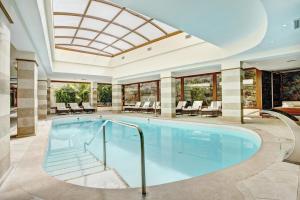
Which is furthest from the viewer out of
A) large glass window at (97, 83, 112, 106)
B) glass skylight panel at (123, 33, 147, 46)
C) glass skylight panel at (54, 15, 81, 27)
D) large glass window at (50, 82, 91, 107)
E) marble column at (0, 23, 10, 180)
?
large glass window at (97, 83, 112, 106)

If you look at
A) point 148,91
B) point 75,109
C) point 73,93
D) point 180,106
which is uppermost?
point 148,91

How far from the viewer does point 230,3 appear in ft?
15.4

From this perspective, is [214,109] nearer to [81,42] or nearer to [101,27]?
[101,27]

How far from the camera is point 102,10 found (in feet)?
25.2

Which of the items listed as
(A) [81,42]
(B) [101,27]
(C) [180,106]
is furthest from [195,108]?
(A) [81,42]

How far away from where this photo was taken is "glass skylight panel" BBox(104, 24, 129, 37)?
923 centimetres

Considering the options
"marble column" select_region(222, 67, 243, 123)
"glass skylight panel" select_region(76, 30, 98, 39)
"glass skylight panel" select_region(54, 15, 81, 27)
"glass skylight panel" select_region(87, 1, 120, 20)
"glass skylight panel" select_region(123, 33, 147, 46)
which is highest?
"glass skylight panel" select_region(87, 1, 120, 20)

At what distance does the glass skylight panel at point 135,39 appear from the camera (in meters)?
10.2

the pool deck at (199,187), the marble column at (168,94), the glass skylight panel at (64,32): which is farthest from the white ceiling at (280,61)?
the glass skylight panel at (64,32)

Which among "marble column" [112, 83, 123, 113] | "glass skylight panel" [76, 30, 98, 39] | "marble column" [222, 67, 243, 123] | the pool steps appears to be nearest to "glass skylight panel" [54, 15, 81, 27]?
"glass skylight panel" [76, 30, 98, 39]

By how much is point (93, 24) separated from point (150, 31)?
110 inches

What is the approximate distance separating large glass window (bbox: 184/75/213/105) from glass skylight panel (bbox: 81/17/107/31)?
8.21m

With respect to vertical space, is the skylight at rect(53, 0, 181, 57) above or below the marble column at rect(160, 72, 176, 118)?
above

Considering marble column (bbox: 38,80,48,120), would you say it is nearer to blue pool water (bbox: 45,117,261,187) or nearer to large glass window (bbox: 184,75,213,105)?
blue pool water (bbox: 45,117,261,187)
